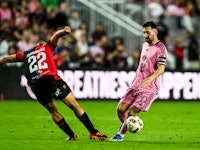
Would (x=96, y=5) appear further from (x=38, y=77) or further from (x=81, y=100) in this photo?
(x=38, y=77)

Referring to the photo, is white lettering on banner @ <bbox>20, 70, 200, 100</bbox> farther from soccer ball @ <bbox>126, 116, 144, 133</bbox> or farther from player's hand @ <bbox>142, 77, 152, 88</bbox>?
player's hand @ <bbox>142, 77, 152, 88</bbox>

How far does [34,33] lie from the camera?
26.0 m

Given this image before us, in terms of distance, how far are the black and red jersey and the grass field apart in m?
1.21

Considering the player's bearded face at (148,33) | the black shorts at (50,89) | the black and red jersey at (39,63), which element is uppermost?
the player's bearded face at (148,33)

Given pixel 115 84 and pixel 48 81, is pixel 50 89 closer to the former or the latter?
pixel 48 81

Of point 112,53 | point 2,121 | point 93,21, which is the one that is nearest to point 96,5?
point 93,21

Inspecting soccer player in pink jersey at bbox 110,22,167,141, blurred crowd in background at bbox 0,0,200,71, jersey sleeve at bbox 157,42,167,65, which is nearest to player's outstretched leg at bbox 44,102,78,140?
soccer player in pink jersey at bbox 110,22,167,141

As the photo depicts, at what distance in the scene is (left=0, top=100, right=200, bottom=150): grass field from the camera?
13.2 metres

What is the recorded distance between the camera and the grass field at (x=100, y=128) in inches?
520

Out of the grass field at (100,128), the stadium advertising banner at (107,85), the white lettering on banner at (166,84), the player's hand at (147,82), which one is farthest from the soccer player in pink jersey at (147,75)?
the white lettering on banner at (166,84)

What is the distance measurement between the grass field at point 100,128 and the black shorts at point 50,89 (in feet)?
2.68

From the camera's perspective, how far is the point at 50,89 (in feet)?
45.5

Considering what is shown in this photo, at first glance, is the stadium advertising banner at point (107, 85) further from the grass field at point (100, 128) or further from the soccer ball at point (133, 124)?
the soccer ball at point (133, 124)

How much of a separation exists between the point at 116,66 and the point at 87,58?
1.06 meters
